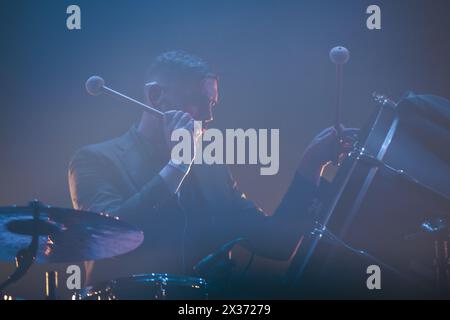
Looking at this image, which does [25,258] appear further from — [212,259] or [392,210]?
[392,210]

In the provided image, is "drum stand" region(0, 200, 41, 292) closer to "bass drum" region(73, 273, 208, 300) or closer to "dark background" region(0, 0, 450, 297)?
"bass drum" region(73, 273, 208, 300)

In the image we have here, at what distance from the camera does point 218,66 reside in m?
3.38

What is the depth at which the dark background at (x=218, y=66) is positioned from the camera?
131 inches

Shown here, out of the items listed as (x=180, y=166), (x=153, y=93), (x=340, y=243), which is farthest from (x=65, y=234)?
(x=340, y=243)

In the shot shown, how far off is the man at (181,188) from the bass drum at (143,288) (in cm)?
55

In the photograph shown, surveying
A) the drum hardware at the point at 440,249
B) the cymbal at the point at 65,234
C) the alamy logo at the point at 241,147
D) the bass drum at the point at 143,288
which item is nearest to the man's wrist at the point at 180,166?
the alamy logo at the point at 241,147

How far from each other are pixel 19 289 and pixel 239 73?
1535mm

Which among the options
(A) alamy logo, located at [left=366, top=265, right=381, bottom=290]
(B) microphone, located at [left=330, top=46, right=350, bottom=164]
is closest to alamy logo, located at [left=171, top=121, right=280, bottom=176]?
(B) microphone, located at [left=330, top=46, right=350, bottom=164]

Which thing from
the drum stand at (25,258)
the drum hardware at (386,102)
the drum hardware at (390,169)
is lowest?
the drum stand at (25,258)

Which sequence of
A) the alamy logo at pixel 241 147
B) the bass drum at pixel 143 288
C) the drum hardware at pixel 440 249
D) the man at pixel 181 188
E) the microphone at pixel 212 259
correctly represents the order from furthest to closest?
the alamy logo at pixel 241 147
the man at pixel 181 188
the microphone at pixel 212 259
the drum hardware at pixel 440 249
the bass drum at pixel 143 288

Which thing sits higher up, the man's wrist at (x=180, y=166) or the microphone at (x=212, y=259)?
the man's wrist at (x=180, y=166)

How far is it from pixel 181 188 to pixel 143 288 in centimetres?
85

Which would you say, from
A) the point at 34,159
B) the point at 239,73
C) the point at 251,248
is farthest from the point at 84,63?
the point at 251,248

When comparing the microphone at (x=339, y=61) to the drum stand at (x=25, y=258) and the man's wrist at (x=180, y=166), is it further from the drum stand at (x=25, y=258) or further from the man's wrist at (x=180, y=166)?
the drum stand at (x=25, y=258)
